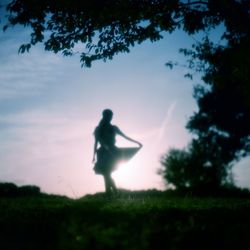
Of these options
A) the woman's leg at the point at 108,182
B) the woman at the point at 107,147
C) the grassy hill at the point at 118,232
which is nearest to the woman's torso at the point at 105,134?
the woman at the point at 107,147

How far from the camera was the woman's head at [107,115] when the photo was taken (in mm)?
13133

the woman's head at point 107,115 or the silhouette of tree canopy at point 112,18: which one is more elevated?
the silhouette of tree canopy at point 112,18

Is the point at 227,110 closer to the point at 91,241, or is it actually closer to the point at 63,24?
the point at 63,24

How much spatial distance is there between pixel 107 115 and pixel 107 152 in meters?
1.26

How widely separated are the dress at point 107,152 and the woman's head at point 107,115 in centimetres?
22

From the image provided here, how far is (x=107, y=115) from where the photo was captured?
1314cm

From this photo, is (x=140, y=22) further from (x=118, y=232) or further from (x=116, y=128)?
(x=118, y=232)

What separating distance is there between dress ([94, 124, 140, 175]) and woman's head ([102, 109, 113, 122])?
224mm

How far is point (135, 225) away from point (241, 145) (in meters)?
40.5

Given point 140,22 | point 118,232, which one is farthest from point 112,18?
point 118,232

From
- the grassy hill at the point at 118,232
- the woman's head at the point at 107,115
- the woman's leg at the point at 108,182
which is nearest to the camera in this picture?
the grassy hill at the point at 118,232

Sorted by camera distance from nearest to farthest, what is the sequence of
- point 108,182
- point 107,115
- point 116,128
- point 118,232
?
point 118,232 → point 107,115 → point 116,128 → point 108,182

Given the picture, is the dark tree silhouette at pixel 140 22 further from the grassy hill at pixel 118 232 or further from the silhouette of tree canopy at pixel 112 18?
the grassy hill at pixel 118 232

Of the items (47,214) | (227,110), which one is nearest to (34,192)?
(47,214)
